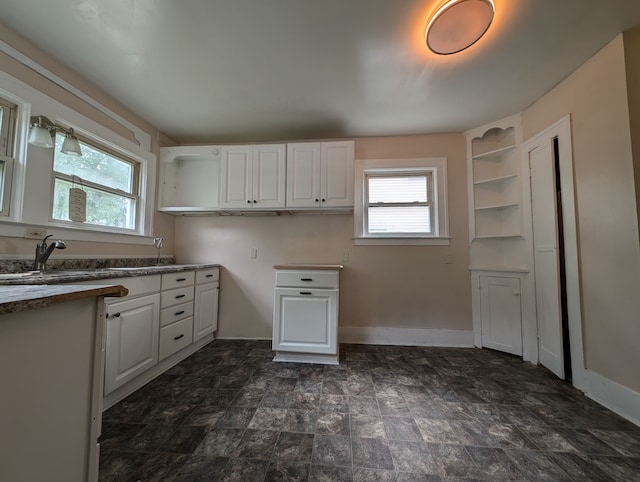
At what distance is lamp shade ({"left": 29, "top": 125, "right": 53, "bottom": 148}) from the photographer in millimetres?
1609

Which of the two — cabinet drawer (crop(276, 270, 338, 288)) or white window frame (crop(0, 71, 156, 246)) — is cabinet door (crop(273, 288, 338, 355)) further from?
white window frame (crop(0, 71, 156, 246))

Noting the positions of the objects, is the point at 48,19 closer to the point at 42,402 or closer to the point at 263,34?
the point at 263,34

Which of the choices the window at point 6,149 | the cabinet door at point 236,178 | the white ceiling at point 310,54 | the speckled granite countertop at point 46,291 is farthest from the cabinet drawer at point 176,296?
the white ceiling at point 310,54

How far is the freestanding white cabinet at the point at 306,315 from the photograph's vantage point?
2.24 meters

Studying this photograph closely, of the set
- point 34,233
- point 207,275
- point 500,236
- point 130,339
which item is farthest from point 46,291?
point 500,236

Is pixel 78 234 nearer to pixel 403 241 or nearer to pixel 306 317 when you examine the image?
pixel 306 317

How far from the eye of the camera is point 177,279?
Result: 2.16 meters

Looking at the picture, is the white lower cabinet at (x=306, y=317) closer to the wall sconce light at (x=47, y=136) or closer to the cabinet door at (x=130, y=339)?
the cabinet door at (x=130, y=339)

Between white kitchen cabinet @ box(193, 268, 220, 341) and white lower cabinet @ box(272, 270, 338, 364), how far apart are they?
84 cm

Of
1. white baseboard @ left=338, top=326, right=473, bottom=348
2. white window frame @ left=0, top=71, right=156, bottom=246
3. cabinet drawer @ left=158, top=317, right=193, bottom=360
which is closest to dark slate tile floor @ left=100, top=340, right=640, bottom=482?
cabinet drawer @ left=158, top=317, right=193, bottom=360

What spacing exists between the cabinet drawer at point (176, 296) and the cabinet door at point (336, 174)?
160 cm

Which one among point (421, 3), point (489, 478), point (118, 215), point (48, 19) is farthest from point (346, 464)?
point (48, 19)

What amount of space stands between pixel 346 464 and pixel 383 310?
174cm

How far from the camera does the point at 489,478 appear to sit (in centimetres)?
110
